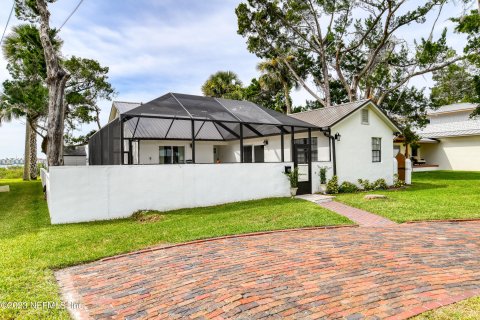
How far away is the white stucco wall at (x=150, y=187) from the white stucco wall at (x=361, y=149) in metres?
3.89

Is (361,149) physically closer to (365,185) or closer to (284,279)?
(365,185)

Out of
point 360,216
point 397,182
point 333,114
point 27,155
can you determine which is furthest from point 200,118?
point 27,155

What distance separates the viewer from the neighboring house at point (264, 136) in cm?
1264

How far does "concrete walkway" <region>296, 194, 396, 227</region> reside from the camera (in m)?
8.55

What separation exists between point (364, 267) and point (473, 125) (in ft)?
98.7

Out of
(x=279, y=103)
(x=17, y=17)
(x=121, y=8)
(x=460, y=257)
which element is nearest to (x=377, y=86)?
(x=279, y=103)

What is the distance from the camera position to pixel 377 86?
24.2m

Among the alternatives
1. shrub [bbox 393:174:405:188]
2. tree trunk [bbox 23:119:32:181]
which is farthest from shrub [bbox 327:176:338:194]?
tree trunk [bbox 23:119:32:181]

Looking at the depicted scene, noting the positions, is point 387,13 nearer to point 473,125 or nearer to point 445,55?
point 445,55

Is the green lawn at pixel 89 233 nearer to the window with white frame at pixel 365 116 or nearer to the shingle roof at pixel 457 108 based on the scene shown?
the window with white frame at pixel 365 116

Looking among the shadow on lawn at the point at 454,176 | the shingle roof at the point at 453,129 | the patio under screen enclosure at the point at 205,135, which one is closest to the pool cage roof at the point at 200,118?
the patio under screen enclosure at the point at 205,135

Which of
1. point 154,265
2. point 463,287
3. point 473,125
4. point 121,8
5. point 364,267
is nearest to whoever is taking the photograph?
point 463,287

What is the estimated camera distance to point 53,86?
40.7ft

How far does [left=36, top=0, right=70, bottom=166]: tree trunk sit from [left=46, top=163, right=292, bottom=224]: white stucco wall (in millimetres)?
2470
